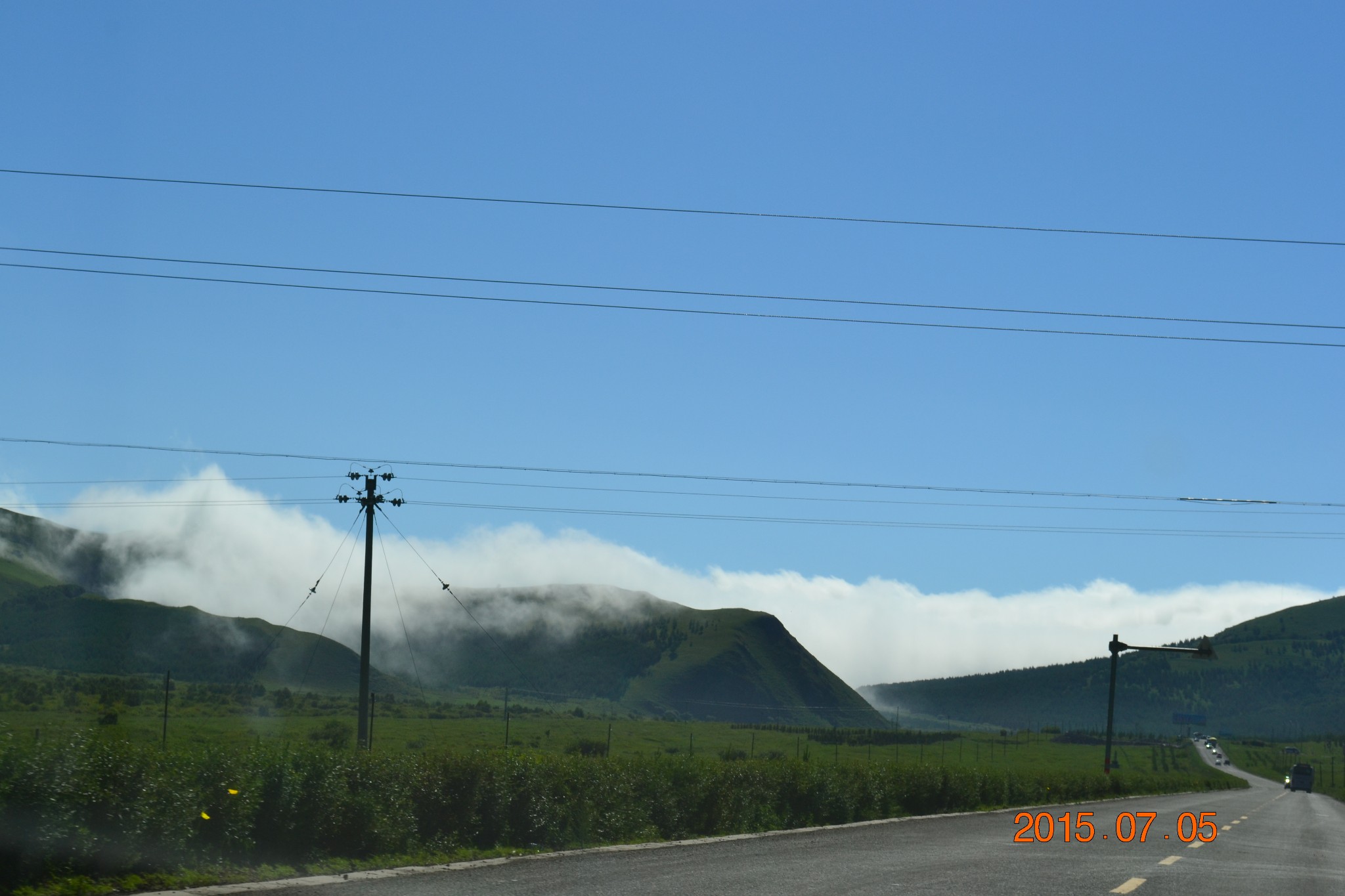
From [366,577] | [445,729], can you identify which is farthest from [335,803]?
[445,729]

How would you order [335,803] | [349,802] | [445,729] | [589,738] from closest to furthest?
1. [335,803]
2. [349,802]
3. [445,729]
4. [589,738]

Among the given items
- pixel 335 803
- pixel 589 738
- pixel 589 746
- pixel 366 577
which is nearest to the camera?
pixel 335 803

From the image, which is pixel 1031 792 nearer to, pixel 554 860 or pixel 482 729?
pixel 554 860

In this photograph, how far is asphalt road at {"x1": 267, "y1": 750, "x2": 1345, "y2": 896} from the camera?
1480cm

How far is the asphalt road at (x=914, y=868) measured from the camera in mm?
14805

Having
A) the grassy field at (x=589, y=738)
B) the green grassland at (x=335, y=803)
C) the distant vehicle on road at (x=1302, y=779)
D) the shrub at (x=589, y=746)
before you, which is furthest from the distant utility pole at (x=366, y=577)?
the distant vehicle on road at (x=1302, y=779)

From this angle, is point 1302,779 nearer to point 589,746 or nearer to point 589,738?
point 589,738

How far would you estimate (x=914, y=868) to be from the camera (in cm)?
1758

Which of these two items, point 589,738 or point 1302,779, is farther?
point 1302,779

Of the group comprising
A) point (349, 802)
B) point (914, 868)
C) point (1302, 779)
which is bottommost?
point (1302, 779)

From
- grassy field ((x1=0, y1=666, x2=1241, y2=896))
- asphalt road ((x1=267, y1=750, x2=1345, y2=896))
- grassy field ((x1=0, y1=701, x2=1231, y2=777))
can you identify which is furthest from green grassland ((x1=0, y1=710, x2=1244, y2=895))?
asphalt road ((x1=267, y1=750, x2=1345, y2=896))

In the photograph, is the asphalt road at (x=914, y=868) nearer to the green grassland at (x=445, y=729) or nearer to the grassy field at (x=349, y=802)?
the grassy field at (x=349, y=802)

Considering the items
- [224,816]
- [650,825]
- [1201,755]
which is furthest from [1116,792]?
[1201,755]

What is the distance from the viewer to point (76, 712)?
9144 centimetres
